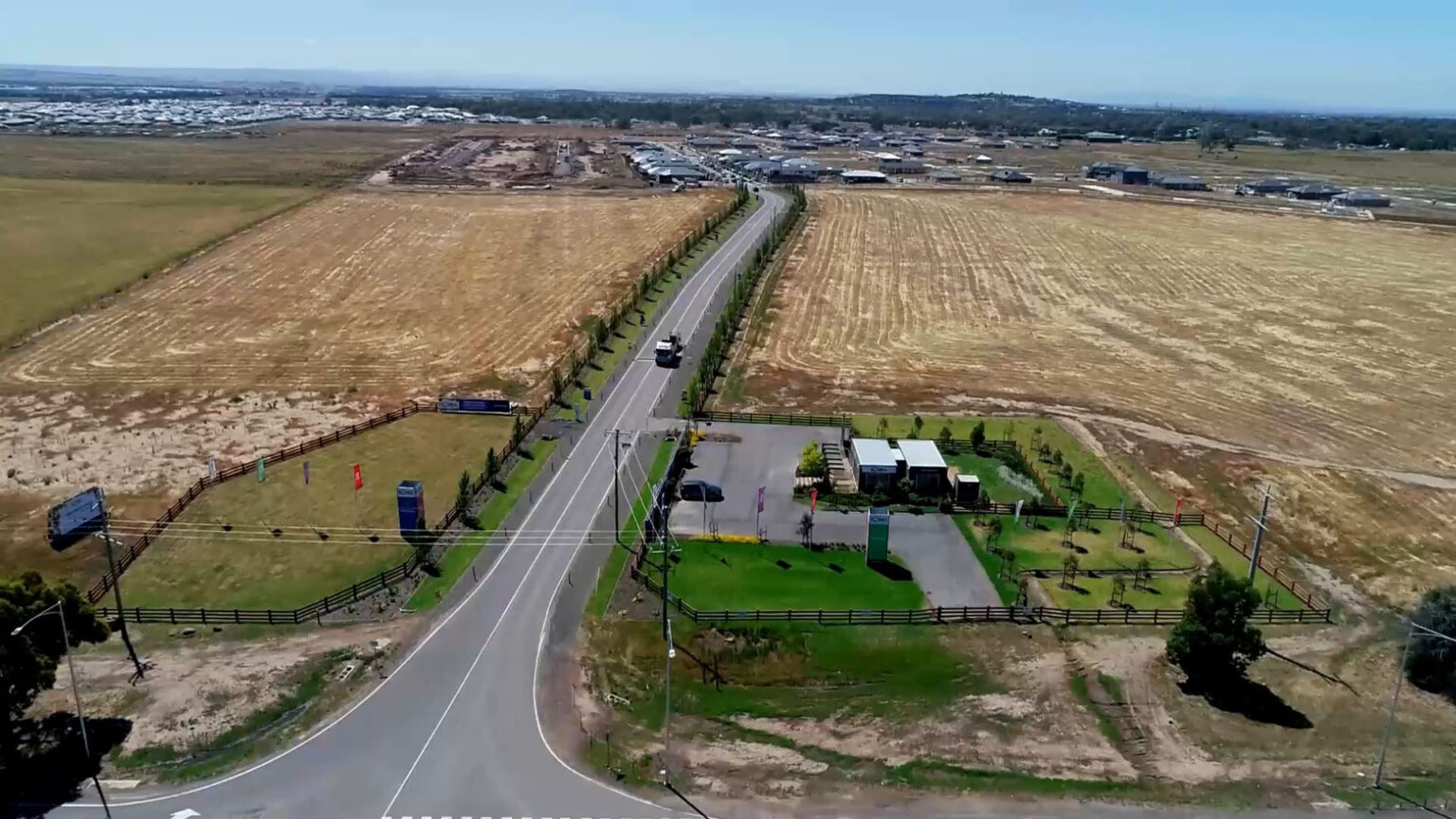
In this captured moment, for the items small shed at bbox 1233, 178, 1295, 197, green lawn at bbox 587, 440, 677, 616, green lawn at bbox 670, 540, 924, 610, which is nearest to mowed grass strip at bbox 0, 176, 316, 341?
green lawn at bbox 587, 440, 677, 616

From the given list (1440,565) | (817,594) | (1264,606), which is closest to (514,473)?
(817,594)

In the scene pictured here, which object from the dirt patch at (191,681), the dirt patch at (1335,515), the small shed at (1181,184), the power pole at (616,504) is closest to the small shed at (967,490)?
the dirt patch at (1335,515)

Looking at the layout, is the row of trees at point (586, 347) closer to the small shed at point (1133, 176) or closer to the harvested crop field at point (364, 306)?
the harvested crop field at point (364, 306)

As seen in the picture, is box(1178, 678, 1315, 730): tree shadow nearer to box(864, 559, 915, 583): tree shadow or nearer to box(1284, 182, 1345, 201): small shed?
box(864, 559, 915, 583): tree shadow

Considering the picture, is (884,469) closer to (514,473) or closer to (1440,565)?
(514,473)

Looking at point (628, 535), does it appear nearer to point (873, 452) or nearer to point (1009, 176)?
point (873, 452)
